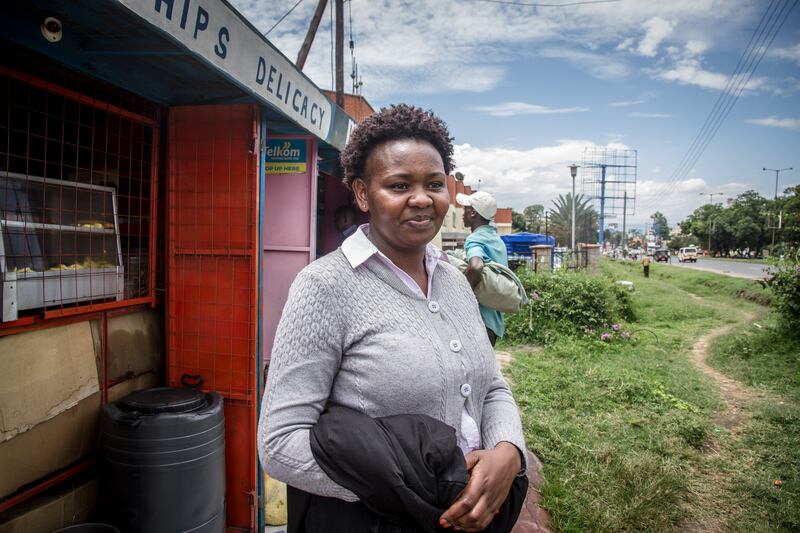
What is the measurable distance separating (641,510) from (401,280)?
115 inches

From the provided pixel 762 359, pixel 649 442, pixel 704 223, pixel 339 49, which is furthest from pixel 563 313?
pixel 704 223

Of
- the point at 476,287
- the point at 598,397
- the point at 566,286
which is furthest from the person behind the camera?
the point at 566,286

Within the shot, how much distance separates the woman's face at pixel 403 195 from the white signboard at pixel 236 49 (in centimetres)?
103

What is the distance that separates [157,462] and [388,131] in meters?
2.02

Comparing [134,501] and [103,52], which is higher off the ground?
[103,52]

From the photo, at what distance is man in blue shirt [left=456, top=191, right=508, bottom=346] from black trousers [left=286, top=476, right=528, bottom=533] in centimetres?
246

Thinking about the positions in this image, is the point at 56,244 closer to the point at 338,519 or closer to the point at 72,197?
the point at 72,197

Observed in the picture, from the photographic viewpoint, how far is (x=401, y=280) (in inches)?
54.0

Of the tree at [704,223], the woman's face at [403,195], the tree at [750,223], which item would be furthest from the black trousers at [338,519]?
the tree at [704,223]

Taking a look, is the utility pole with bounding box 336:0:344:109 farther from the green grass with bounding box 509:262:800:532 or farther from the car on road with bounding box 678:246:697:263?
the car on road with bounding box 678:246:697:263

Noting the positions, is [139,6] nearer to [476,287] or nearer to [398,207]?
[398,207]

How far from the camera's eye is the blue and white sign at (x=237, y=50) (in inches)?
70.7

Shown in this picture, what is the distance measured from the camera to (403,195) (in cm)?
138

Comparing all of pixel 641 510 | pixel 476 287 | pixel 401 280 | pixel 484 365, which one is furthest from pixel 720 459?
pixel 401 280
